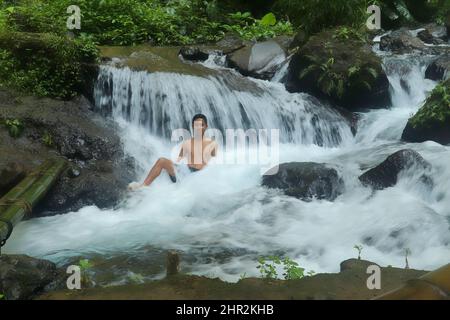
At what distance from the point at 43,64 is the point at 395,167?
5.85m

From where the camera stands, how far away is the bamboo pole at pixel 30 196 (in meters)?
4.75

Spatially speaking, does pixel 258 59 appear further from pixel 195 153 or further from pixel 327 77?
pixel 195 153

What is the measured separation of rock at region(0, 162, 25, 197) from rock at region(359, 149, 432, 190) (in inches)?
177

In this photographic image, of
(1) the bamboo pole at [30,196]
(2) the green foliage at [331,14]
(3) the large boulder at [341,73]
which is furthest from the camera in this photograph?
(2) the green foliage at [331,14]

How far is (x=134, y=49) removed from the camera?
33.3ft

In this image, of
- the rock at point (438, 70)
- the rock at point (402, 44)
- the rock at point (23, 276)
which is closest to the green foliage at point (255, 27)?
the rock at point (402, 44)

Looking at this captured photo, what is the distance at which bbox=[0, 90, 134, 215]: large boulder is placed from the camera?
6.36 m

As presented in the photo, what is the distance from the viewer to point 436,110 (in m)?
7.93

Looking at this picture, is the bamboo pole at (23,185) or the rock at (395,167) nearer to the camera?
the bamboo pole at (23,185)

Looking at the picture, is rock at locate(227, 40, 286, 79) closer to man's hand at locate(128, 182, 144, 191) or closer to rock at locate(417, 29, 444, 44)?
man's hand at locate(128, 182, 144, 191)

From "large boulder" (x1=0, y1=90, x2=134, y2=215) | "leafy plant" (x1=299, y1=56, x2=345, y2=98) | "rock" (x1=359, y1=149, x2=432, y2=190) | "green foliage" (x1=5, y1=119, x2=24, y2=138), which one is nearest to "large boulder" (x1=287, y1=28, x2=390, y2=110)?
"leafy plant" (x1=299, y1=56, x2=345, y2=98)

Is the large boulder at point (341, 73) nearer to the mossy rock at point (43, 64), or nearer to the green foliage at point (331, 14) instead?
the green foliage at point (331, 14)

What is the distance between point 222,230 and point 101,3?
840cm

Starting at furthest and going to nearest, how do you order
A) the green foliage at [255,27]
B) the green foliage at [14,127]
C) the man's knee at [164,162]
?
the green foliage at [255,27], the man's knee at [164,162], the green foliage at [14,127]
